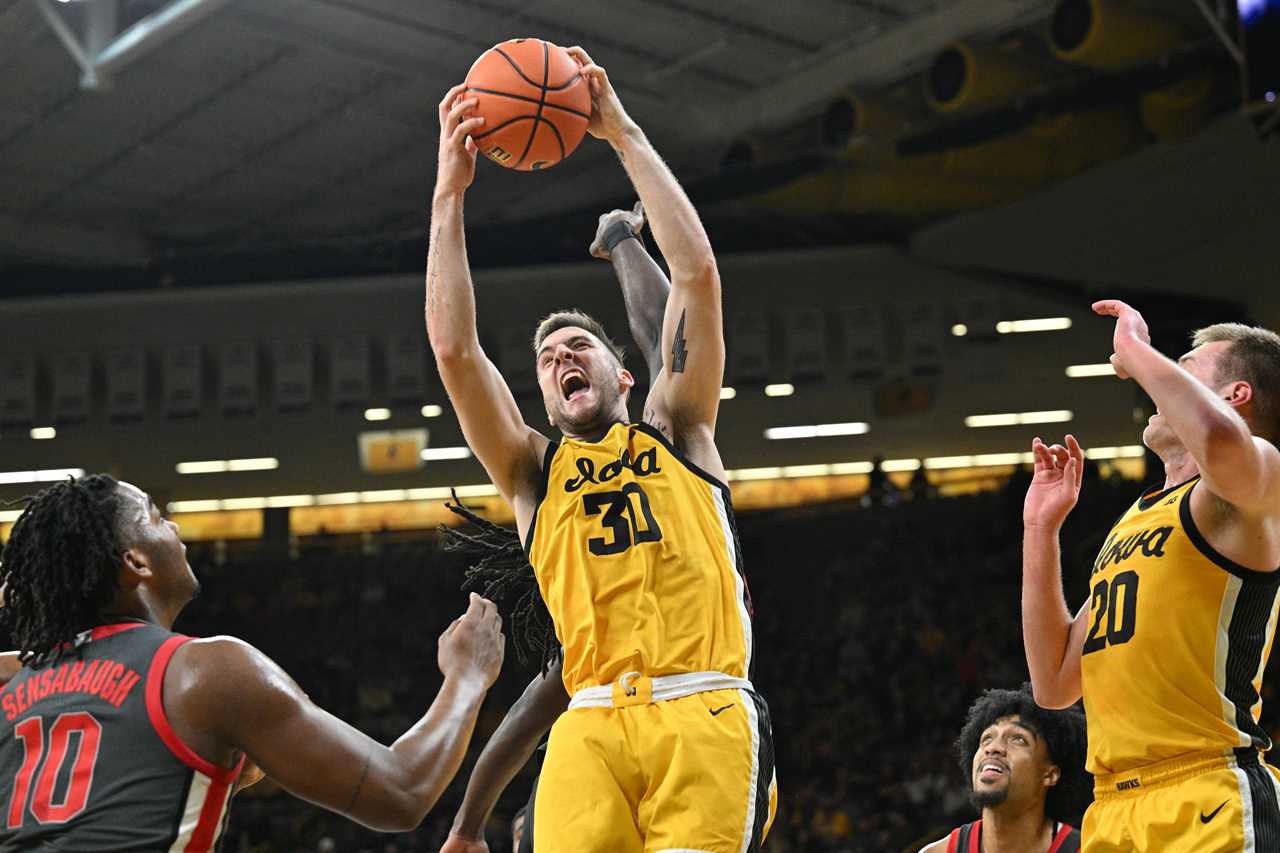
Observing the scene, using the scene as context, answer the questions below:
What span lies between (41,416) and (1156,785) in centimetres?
2018

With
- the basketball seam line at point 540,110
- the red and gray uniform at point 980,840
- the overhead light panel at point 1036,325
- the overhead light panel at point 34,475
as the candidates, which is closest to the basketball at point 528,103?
the basketball seam line at point 540,110

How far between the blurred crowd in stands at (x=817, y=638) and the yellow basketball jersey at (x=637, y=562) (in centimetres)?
1255

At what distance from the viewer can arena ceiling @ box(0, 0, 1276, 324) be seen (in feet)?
50.1

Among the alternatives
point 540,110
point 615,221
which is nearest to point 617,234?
point 615,221

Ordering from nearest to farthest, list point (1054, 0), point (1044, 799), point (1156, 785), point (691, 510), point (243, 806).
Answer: point (1156, 785), point (691, 510), point (1044, 799), point (1054, 0), point (243, 806)

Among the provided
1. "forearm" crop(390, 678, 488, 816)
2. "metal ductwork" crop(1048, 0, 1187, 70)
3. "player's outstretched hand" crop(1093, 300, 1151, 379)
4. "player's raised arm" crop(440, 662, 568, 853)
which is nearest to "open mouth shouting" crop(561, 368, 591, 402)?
"player's raised arm" crop(440, 662, 568, 853)

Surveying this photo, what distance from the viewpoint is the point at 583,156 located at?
59.5ft

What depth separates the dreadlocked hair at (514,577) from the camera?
529cm

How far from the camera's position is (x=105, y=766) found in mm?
3160

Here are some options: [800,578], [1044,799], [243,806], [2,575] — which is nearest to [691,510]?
[2,575]

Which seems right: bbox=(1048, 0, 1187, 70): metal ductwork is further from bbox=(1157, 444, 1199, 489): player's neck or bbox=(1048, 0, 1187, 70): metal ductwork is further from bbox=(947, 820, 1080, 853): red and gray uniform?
bbox=(1157, 444, 1199, 489): player's neck

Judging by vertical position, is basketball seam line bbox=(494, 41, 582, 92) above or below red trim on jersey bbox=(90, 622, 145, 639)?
above

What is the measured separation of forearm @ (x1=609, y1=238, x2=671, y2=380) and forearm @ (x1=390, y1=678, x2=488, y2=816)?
70.4 inches

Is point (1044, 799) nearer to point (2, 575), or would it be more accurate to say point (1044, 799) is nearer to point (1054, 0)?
point (2, 575)
